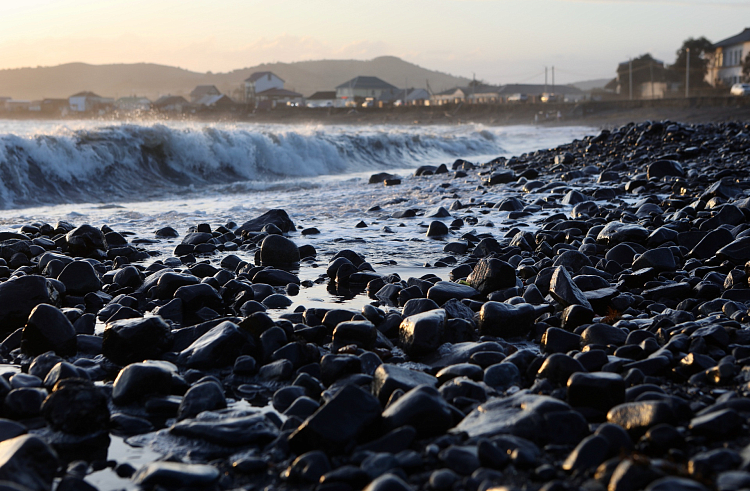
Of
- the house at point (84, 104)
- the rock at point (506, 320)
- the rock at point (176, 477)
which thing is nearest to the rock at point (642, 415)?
the rock at point (506, 320)

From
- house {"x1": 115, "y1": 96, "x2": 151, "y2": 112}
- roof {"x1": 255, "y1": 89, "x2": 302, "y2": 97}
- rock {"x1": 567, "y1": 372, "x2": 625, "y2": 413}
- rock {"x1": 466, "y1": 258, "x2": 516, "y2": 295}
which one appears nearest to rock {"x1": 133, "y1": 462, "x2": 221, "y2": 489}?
rock {"x1": 567, "y1": 372, "x2": 625, "y2": 413}

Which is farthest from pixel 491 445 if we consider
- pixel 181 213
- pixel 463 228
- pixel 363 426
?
pixel 181 213

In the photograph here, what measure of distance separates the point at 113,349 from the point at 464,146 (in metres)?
24.7

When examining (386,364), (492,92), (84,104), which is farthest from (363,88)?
(386,364)

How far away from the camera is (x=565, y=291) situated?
11.5ft

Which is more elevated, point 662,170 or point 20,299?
point 662,170

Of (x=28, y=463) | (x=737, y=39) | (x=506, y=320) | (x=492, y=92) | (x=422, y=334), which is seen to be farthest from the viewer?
(x=492, y=92)

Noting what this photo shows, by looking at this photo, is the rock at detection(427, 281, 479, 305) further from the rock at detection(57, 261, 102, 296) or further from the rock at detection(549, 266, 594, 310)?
the rock at detection(57, 261, 102, 296)

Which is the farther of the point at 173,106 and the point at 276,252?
the point at 173,106

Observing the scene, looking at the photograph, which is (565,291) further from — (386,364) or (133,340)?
(133,340)

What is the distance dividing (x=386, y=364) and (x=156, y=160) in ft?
46.8

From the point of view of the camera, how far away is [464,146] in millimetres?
26656

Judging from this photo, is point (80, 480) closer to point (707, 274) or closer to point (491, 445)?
point (491, 445)

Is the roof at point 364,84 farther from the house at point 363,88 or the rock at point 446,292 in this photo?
the rock at point 446,292
